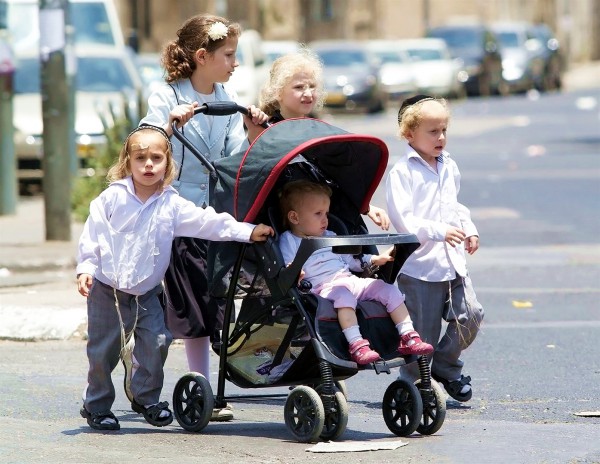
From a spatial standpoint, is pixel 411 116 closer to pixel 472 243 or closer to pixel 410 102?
pixel 410 102

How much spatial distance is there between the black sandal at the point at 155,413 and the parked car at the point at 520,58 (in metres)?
39.6

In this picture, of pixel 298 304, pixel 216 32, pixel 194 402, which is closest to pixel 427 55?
pixel 216 32

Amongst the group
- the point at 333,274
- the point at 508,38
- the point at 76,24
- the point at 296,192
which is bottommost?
the point at 333,274

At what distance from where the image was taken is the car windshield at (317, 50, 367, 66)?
1460 inches

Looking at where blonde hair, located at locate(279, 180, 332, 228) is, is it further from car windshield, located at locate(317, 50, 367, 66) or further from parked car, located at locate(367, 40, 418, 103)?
parked car, located at locate(367, 40, 418, 103)

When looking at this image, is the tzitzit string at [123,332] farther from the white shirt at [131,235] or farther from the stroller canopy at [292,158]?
the stroller canopy at [292,158]

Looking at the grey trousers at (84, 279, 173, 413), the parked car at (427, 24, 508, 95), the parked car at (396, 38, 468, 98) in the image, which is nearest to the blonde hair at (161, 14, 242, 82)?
the grey trousers at (84, 279, 173, 413)

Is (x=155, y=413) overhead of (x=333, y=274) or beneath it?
beneath

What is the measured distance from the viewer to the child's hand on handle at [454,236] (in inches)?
280

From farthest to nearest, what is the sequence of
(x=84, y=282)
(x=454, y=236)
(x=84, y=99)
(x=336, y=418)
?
(x=84, y=99) → (x=454, y=236) → (x=84, y=282) → (x=336, y=418)

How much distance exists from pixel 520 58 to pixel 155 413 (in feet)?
134

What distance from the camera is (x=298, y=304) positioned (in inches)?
259

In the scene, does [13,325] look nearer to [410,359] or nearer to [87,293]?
[87,293]

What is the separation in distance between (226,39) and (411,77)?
110ft
